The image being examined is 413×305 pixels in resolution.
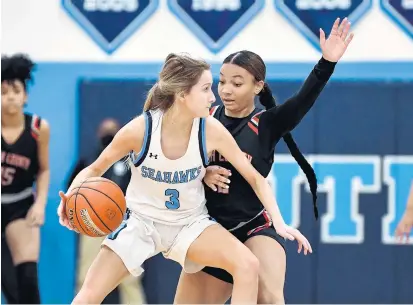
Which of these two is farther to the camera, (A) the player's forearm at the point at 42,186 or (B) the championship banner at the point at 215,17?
(B) the championship banner at the point at 215,17

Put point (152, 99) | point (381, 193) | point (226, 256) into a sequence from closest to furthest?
point (226, 256) → point (152, 99) → point (381, 193)

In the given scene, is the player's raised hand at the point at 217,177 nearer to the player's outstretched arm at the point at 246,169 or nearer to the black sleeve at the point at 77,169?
the player's outstretched arm at the point at 246,169

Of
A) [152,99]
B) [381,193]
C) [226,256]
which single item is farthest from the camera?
[381,193]

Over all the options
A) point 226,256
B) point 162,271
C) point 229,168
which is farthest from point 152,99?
point 162,271

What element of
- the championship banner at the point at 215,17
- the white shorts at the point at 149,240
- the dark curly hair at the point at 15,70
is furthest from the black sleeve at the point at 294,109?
the championship banner at the point at 215,17

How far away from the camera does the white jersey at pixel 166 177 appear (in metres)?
4.23

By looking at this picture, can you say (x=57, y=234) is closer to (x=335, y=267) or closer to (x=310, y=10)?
(x=335, y=267)

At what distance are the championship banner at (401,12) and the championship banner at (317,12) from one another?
16 centimetres

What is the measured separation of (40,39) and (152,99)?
12.2 feet


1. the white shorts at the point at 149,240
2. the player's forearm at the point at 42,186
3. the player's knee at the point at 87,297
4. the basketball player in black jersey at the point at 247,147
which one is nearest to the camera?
the player's knee at the point at 87,297

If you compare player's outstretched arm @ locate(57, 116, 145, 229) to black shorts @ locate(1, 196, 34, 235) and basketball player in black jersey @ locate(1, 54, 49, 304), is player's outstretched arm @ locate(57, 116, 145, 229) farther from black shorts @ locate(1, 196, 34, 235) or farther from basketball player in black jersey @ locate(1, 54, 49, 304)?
black shorts @ locate(1, 196, 34, 235)

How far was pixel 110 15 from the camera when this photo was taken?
777 cm

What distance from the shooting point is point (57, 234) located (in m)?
7.67

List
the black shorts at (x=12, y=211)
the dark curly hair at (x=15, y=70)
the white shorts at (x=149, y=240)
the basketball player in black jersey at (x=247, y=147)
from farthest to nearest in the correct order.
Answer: the dark curly hair at (x=15, y=70) → the black shorts at (x=12, y=211) → the basketball player in black jersey at (x=247, y=147) → the white shorts at (x=149, y=240)
